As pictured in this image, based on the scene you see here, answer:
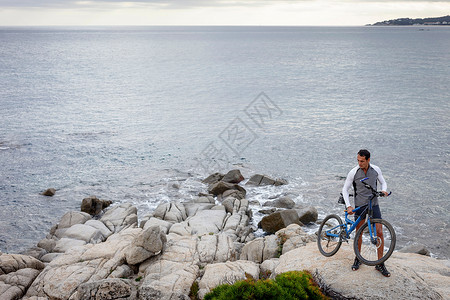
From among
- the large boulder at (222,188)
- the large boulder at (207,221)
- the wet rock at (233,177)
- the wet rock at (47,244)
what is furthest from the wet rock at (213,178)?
the wet rock at (47,244)

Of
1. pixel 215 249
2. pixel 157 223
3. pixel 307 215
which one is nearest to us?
pixel 215 249

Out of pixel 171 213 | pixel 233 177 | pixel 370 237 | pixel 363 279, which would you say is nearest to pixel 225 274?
pixel 363 279

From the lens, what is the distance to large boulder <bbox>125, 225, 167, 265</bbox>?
51.5ft

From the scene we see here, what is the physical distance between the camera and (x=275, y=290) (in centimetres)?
1103

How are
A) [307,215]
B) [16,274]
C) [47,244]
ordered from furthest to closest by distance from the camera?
[307,215] → [47,244] → [16,274]

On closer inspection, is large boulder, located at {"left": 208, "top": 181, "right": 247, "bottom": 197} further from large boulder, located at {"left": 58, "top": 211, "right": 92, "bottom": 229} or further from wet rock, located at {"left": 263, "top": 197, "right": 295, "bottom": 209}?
large boulder, located at {"left": 58, "top": 211, "right": 92, "bottom": 229}

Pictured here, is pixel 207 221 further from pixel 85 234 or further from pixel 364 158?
pixel 364 158

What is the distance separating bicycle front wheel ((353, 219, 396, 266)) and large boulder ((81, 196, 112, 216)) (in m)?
21.1

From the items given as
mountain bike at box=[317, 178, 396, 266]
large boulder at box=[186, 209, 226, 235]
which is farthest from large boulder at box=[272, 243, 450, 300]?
large boulder at box=[186, 209, 226, 235]

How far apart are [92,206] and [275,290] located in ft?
65.9

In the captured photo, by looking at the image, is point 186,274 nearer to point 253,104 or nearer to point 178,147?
point 178,147

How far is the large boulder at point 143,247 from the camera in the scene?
15.7 meters

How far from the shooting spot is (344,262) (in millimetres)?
12070

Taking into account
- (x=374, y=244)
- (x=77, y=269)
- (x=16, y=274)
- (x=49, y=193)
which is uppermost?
(x=374, y=244)
